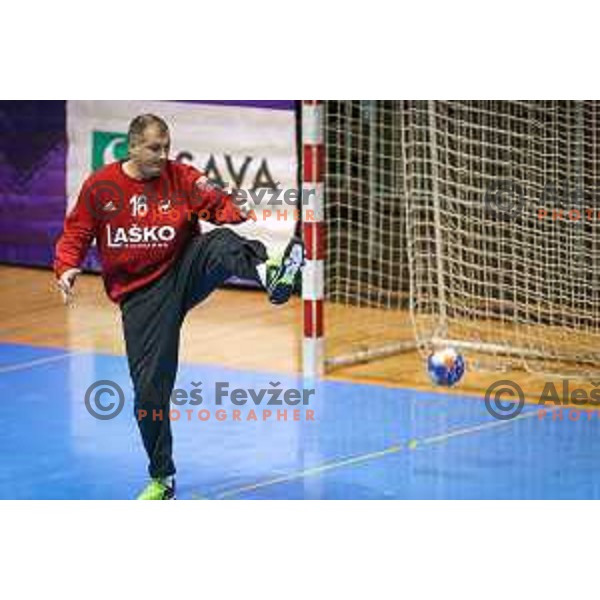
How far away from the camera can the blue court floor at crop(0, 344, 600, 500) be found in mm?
8852

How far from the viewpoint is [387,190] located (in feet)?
45.5

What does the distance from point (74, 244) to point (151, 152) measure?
1.93ft

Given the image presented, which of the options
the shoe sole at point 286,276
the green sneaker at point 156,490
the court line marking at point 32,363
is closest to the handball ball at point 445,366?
the green sneaker at point 156,490

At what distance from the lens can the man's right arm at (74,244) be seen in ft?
26.2

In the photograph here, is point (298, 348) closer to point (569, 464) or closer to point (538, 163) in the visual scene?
point (538, 163)

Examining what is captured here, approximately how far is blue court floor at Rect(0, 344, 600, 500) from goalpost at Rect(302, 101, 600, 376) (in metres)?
0.89

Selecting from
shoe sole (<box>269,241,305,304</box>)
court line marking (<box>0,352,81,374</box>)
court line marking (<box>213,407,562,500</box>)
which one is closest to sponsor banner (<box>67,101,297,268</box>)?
court line marking (<box>0,352,81,374</box>)

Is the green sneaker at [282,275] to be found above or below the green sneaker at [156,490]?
above

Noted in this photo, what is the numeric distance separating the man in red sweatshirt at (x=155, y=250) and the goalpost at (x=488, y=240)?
3.06 m

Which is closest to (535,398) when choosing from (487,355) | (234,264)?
(487,355)

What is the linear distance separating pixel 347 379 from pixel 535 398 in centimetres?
128

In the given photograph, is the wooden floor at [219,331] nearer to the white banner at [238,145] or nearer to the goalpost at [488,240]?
the goalpost at [488,240]

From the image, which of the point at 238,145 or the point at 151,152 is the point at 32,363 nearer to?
the point at 238,145

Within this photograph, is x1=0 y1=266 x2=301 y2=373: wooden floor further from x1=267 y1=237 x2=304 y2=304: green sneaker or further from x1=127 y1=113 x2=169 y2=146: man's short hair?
x1=127 y1=113 x2=169 y2=146: man's short hair
